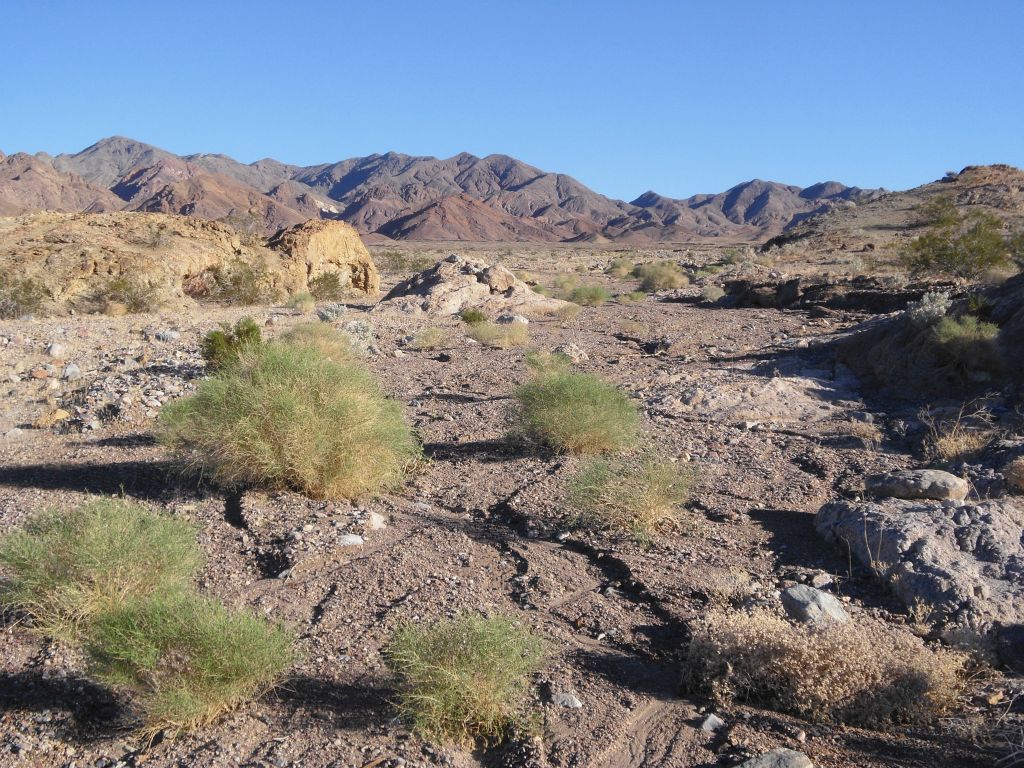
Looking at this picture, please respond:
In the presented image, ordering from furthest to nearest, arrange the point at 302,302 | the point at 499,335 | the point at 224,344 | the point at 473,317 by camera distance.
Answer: the point at 302,302 → the point at 473,317 → the point at 499,335 → the point at 224,344

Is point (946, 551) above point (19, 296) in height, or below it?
below

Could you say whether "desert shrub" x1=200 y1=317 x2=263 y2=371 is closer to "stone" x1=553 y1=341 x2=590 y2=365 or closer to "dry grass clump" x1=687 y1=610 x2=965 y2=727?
"stone" x1=553 y1=341 x2=590 y2=365

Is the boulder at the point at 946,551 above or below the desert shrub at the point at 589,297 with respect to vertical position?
below

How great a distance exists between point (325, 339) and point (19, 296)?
24.5 ft

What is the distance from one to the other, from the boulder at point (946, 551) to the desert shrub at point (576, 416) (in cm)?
239

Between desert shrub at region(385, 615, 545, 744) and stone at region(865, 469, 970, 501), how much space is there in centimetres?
355

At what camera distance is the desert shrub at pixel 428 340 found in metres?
13.9

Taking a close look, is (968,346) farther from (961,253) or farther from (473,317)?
(961,253)

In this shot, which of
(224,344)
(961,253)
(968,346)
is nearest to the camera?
(968,346)

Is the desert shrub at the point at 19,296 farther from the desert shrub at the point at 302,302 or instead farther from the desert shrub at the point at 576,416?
the desert shrub at the point at 576,416

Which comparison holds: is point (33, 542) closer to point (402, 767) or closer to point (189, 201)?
point (402, 767)

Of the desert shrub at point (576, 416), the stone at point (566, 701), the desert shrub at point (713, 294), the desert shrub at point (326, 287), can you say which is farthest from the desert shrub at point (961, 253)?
the stone at point (566, 701)

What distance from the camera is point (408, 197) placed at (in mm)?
150250

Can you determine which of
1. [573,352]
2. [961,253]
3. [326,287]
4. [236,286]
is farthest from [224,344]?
[961,253]
